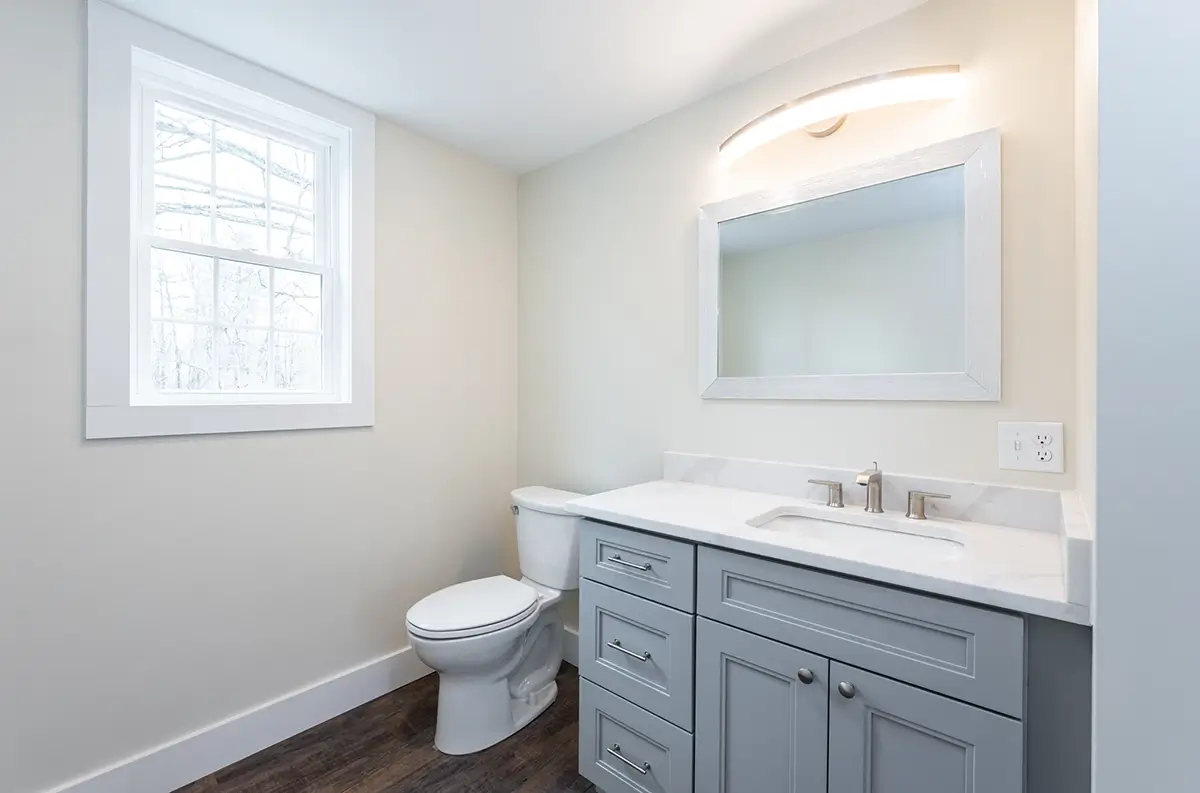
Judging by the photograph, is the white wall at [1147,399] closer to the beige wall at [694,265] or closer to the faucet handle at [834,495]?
the beige wall at [694,265]

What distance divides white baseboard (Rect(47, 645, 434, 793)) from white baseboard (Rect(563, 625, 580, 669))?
0.63 m

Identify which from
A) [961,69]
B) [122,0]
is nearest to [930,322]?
[961,69]

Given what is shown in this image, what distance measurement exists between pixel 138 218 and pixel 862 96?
2.20 metres

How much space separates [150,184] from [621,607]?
195cm

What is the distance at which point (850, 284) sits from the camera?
5.50 ft

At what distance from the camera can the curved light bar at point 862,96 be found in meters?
1.47

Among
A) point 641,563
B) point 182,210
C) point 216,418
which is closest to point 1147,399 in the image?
point 641,563

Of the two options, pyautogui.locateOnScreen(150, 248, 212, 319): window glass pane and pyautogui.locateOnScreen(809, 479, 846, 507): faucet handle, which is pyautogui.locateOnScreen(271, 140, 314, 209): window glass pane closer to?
pyautogui.locateOnScreen(150, 248, 212, 319): window glass pane

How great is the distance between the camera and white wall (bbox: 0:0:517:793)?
4.72 ft

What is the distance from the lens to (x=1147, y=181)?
750 millimetres

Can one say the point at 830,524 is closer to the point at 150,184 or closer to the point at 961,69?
the point at 961,69

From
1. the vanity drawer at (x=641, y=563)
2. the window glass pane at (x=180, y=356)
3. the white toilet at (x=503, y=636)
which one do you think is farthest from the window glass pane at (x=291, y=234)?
the vanity drawer at (x=641, y=563)

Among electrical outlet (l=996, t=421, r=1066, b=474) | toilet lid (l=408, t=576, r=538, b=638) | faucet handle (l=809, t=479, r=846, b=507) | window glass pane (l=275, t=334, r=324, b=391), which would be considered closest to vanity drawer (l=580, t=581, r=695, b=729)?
toilet lid (l=408, t=576, r=538, b=638)

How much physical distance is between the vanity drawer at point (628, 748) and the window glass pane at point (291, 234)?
72.8 inches
